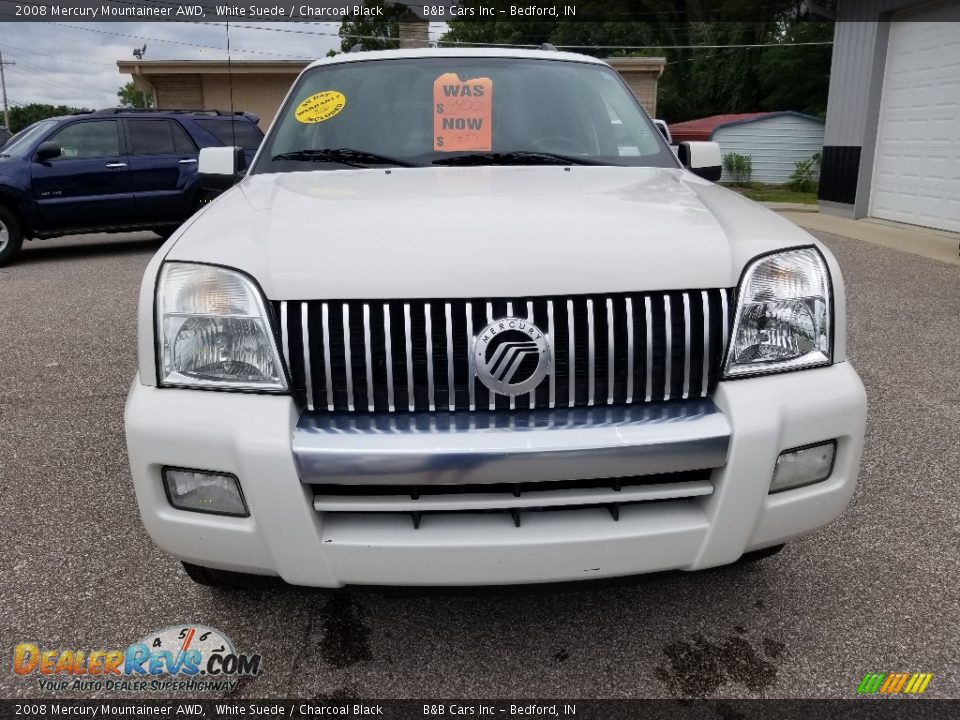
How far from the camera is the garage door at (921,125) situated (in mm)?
10164

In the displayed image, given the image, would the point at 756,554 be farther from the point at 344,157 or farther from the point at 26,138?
the point at 26,138

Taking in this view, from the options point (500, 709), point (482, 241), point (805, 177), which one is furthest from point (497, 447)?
point (805, 177)

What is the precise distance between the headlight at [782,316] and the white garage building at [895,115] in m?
9.86

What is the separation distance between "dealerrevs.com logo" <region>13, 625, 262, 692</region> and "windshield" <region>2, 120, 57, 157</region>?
8573 millimetres

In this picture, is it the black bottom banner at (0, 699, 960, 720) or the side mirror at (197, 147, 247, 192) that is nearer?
the black bottom banner at (0, 699, 960, 720)

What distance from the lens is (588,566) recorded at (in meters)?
1.78

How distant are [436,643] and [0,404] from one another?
10.7 ft

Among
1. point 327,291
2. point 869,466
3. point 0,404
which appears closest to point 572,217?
point 327,291

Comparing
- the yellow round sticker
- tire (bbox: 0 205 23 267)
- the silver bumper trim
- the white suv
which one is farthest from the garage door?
tire (bbox: 0 205 23 267)

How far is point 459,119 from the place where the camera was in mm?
3062

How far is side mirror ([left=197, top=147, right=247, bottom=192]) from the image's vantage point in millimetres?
3410

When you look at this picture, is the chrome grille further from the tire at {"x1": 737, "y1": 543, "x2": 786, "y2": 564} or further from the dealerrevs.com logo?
the dealerrevs.com logo

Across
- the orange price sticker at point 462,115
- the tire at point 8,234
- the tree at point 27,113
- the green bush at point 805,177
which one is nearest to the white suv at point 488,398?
the orange price sticker at point 462,115

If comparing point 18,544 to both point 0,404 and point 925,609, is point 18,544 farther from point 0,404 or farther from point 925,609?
point 925,609
